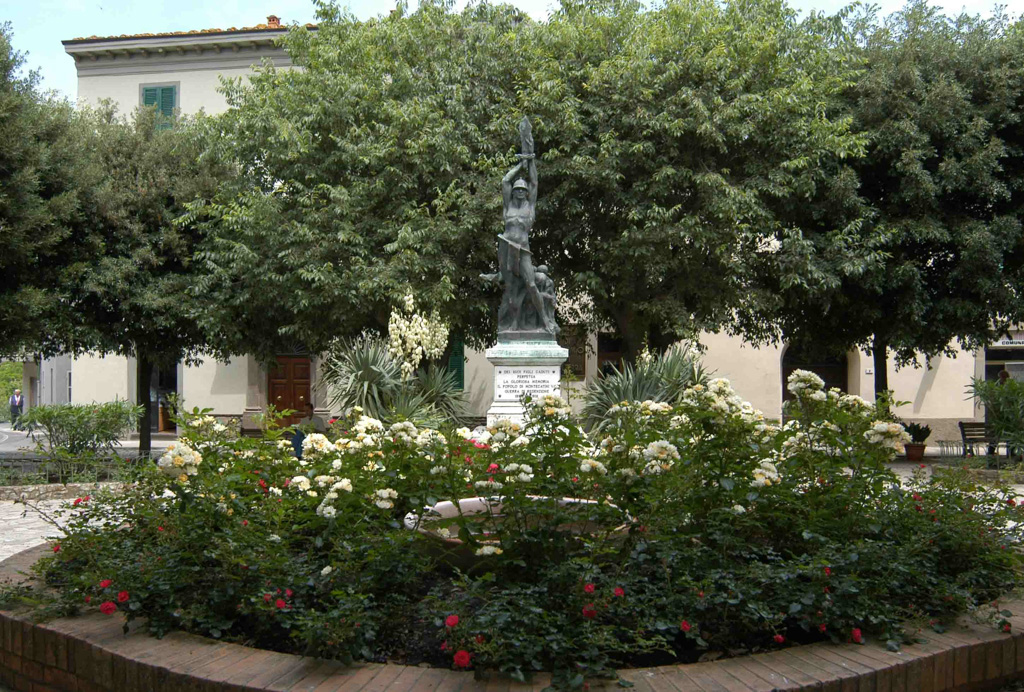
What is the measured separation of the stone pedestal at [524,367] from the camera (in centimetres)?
1300

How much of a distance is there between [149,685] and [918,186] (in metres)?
18.2

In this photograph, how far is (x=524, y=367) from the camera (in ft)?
43.0

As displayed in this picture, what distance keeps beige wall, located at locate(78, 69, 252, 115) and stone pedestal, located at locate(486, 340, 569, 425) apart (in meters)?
20.9

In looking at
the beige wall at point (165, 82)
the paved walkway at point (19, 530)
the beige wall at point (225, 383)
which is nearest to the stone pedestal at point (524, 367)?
the paved walkway at point (19, 530)

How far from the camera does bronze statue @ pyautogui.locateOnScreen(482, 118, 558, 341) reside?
13.0 meters

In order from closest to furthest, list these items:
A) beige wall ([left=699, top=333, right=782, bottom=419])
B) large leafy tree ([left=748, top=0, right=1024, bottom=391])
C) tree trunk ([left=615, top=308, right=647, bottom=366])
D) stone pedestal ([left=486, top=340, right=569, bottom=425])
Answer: stone pedestal ([left=486, top=340, right=569, bottom=425]) < large leafy tree ([left=748, top=0, right=1024, bottom=391]) < tree trunk ([left=615, top=308, right=647, bottom=366]) < beige wall ([left=699, top=333, right=782, bottom=419])

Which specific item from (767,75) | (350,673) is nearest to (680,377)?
(767,75)

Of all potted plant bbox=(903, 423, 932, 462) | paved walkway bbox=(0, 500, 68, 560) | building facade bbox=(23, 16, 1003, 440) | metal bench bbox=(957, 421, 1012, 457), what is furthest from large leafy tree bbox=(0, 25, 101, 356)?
potted plant bbox=(903, 423, 932, 462)

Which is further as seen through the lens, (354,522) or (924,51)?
(924,51)

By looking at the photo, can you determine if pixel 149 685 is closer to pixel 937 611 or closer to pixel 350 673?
pixel 350 673

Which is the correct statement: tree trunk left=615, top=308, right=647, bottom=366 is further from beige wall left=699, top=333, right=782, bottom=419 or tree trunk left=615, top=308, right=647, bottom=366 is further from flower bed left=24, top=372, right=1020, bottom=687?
flower bed left=24, top=372, right=1020, bottom=687

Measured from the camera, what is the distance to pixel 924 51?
1958 centimetres

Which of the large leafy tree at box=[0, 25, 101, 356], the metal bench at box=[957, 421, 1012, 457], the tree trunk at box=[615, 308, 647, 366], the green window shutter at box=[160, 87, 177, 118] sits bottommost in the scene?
the metal bench at box=[957, 421, 1012, 457]

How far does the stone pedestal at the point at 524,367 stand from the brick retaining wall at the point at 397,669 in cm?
903
